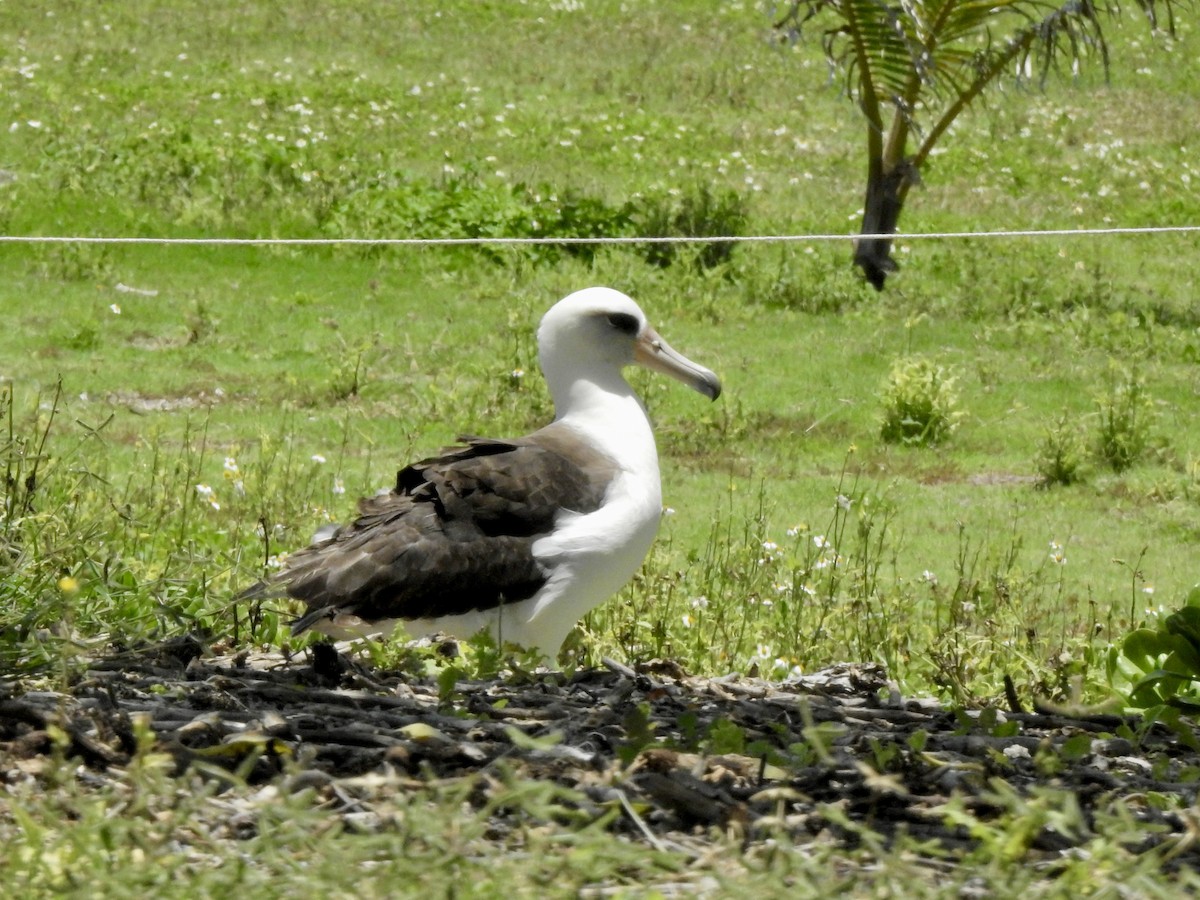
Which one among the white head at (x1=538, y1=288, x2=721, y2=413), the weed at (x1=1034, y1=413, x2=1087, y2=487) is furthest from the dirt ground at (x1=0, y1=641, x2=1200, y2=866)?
the weed at (x1=1034, y1=413, x2=1087, y2=487)

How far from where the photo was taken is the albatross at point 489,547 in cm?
533

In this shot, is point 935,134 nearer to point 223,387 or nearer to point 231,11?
point 223,387

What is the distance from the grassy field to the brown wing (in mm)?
291

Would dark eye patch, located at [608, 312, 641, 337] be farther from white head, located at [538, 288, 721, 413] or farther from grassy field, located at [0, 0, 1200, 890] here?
grassy field, located at [0, 0, 1200, 890]

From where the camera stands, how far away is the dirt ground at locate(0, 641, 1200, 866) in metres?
3.08

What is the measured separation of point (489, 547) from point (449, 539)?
13cm

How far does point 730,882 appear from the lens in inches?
97.8

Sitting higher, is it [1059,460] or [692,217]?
[692,217]

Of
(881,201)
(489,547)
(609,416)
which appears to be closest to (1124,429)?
(881,201)

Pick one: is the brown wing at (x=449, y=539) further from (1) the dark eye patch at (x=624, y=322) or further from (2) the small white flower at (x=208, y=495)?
(2) the small white flower at (x=208, y=495)

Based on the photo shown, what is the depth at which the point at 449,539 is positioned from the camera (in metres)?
5.44

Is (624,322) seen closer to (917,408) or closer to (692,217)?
(917,408)

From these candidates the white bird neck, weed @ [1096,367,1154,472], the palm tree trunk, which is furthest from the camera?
the palm tree trunk

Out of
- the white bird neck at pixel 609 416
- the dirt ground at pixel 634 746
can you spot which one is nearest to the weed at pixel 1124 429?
the white bird neck at pixel 609 416
